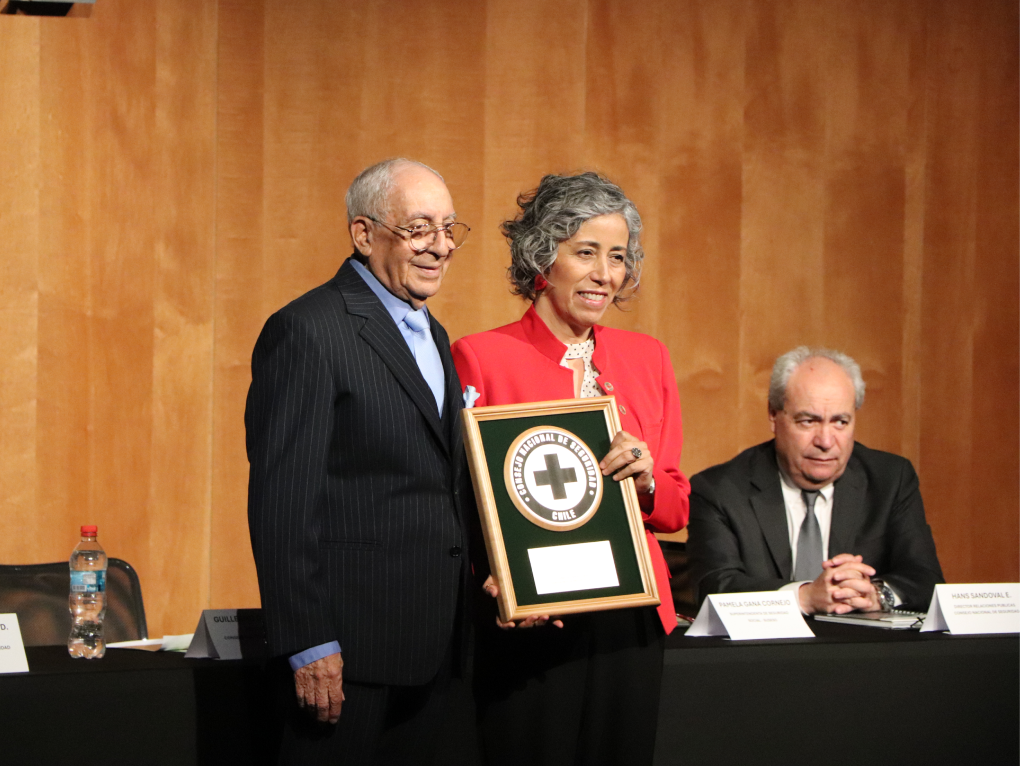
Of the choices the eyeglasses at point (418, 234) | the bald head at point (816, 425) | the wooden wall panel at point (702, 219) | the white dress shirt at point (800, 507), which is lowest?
the white dress shirt at point (800, 507)

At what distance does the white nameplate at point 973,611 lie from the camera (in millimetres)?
2422

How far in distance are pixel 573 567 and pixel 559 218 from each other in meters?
0.71

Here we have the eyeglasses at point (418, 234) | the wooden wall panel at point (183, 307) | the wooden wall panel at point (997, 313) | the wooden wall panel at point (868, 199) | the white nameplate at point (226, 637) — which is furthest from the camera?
the wooden wall panel at point (997, 313)

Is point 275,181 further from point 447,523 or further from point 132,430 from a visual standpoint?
point 447,523

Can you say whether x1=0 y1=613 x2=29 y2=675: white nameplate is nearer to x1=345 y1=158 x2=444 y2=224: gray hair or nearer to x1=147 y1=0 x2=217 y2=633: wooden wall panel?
x1=345 y1=158 x2=444 y2=224: gray hair

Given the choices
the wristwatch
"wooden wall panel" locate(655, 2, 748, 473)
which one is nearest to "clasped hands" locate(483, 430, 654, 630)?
the wristwatch

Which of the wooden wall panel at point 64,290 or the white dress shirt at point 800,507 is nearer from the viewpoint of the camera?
the white dress shirt at point 800,507

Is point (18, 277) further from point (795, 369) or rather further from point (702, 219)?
point (702, 219)

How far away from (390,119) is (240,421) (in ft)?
4.50

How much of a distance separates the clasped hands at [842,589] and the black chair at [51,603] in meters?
1.82

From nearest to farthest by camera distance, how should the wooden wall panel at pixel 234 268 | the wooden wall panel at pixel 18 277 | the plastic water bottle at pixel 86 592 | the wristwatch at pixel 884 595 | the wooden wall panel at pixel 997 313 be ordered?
1. the plastic water bottle at pixel 86 592
2. the wristwatch at pixel 884 595
3. the wooden wall panel at pixel 18 277
4. the wooden wall panel at pixel 234 268
5. the wooden wall panel at pixel 997 313

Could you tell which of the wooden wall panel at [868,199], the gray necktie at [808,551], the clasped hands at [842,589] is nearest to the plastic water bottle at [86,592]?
the clasped hands at [842,589]

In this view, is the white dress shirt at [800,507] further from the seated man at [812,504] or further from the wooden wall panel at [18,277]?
the wooden wall panel at [18,277]

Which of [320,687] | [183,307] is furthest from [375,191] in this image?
[183,307]
